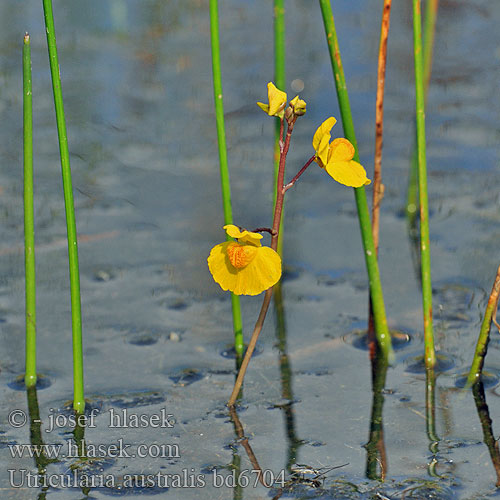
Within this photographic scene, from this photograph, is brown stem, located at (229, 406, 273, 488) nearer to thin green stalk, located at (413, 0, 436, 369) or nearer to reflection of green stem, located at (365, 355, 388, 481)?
reflection of green stem, located at (365, 355, 388, 481)

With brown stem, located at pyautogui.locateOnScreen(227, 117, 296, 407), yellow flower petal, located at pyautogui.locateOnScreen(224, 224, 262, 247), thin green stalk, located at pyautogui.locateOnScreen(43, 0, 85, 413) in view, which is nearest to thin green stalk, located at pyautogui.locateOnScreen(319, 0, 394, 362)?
brown stem, located at pyautogui.locateOnScreen(227, 117, 296, 407)

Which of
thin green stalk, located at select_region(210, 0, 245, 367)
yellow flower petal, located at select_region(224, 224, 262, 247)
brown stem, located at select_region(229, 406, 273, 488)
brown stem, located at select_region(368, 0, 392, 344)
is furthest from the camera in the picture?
brown stem, located at select_region(368, 0, 392, 344)

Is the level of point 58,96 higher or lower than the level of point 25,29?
lower

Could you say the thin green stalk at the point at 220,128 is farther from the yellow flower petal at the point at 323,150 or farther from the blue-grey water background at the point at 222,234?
the yellow flower petal at the point at 323,150

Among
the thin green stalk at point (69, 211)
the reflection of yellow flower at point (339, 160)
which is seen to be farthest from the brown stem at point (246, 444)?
the reflection of yellow flower at point (339, 160)

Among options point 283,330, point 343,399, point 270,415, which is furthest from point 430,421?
point 283,330

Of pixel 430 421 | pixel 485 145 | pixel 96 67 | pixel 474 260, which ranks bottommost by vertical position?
pixel 430 421

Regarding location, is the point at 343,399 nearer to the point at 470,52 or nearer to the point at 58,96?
the point at 58,96
